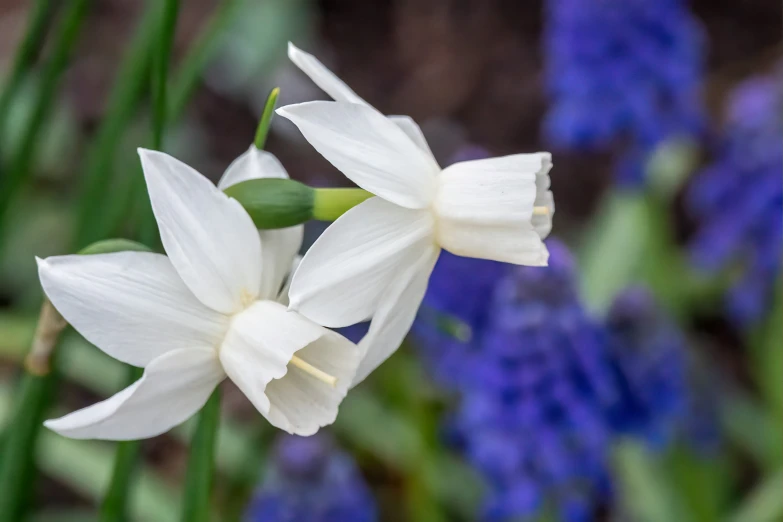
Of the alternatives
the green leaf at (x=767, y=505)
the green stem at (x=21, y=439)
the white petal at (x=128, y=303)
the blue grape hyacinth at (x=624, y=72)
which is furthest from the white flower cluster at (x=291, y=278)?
the green leaf at (x=767, y=505)

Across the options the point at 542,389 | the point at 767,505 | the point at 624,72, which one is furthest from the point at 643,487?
the point at 624,72

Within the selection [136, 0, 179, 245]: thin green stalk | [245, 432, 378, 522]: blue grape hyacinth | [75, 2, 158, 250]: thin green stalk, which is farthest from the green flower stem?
[245, 432, 378, 522]: blue grape hyacinth

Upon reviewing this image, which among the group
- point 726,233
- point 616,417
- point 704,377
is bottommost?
point 704,377

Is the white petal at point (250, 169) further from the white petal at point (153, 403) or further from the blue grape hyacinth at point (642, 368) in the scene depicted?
the blue grape hyacinth at point (642, 368)

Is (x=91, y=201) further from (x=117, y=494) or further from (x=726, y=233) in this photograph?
(x=726, y=233)

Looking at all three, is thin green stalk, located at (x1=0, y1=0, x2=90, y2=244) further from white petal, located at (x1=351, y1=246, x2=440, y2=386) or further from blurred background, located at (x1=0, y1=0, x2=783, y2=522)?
white petal, located at (x1=351, y1=246, x2=440, y2=386)

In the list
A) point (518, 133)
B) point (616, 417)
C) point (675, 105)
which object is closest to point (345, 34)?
point (518, 133)
